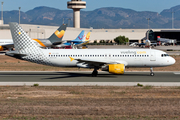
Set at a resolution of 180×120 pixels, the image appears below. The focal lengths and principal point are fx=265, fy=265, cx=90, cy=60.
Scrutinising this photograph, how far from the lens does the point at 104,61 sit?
1344 inches

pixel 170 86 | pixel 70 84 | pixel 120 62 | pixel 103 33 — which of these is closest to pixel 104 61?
pixel 120 62

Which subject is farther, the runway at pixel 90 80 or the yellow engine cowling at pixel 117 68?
the yellow engine cowling at pixel 117 68

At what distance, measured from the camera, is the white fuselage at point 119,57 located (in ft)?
111

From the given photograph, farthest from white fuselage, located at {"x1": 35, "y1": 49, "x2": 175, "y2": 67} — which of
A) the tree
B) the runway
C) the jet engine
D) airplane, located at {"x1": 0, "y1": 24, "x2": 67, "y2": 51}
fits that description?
the tree

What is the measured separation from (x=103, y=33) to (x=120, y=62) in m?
149

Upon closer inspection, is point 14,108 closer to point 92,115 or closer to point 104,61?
point 92,115

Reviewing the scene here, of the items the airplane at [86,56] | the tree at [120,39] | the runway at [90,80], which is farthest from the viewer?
the tree at [120,39]

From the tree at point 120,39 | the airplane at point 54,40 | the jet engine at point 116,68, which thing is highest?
the tree at point 120,39

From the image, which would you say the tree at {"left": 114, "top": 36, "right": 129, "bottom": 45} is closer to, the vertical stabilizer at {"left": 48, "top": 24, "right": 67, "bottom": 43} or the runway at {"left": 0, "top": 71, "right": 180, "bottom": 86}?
the vertical stabilizer at {"left": 48, "top": 24, "right": 67, "bottom": 43}

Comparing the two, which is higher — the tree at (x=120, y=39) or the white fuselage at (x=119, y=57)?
the tree at (x=120, y=39)

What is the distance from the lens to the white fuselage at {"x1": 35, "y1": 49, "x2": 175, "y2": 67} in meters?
34.0

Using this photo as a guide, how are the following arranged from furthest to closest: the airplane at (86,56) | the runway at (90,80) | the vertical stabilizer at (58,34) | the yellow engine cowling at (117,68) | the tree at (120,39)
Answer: the tree at (120,39)
the vertical stabilizer at (58,34)
the airplane at (86,56)
the yellow engine cowling at (117,68)
the runway at (90,80)

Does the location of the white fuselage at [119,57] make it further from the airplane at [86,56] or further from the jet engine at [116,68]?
the jet engine at [116,68]

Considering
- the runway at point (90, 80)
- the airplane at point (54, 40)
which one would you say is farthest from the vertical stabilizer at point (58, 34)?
the runway at point (90, 80)
